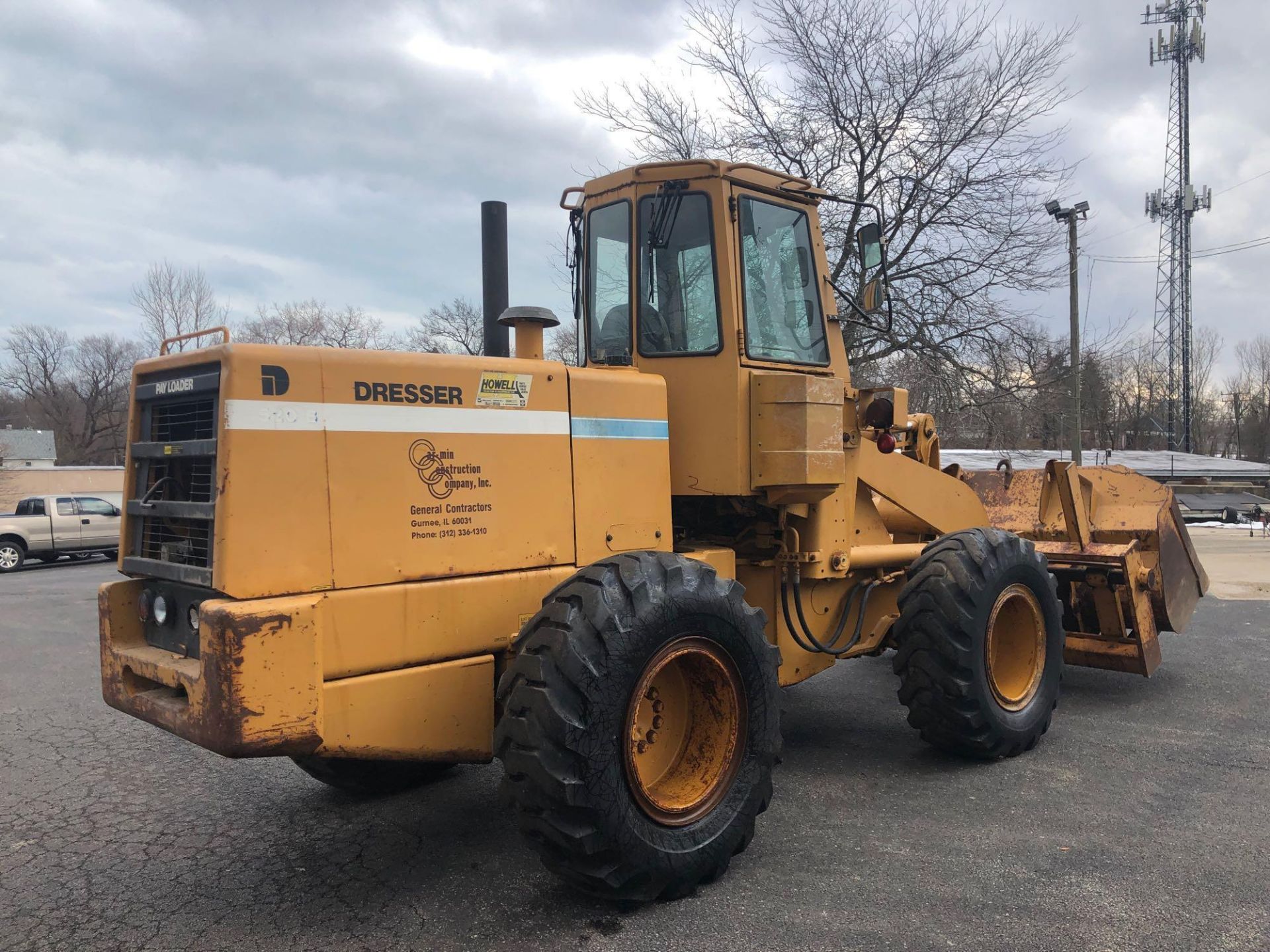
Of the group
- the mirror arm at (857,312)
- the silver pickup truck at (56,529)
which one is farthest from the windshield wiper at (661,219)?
the silver pickup truck at (56,529)

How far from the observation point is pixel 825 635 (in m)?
5.33

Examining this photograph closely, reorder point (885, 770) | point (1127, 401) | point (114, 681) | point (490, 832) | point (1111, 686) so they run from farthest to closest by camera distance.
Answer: point (1127, 401) → point (1111, 686) → point (885, 770) → point (490, 832) → point (114, 681)

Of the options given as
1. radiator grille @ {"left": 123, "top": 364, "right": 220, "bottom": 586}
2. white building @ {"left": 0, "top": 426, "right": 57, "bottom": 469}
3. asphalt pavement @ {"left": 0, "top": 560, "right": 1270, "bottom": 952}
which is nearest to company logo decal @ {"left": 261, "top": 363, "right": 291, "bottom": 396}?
radiator grille @ {"left": 123, "top": 364, "right": 220, "bottom": 586}

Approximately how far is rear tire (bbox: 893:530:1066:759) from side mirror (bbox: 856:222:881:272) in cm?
166

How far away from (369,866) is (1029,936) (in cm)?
265

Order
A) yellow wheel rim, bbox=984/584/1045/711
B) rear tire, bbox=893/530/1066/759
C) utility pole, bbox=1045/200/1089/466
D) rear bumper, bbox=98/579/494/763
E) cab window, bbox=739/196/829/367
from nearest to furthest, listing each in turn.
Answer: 1. rear bumper, bbox=98/579/494/763
2. cab window, bbox=739/196/829/367
3. rear tire, bbox=893/530/1066/759
4. yellow wheel rim, bbox=984/584/1045/711
5. utility pole, bbox=1045/200/1089/466

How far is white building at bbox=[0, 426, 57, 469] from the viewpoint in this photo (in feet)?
187

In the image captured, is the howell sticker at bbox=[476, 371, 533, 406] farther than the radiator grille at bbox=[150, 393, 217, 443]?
Yes

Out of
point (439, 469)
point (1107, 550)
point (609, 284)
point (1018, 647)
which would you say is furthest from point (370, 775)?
point (1107, 550)

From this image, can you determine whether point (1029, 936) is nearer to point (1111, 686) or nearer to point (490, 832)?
point (490, 832)

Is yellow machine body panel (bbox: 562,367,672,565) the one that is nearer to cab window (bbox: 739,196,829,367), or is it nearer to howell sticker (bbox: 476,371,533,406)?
howell sticker (bbox: 476,371,533,406)

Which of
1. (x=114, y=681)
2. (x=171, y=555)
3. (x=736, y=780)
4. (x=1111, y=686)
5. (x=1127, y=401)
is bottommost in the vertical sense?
(x=1111, y=686)

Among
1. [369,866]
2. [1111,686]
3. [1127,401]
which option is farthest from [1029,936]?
[1127,401]

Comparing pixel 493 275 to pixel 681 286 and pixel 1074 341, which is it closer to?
pixel 681 286
